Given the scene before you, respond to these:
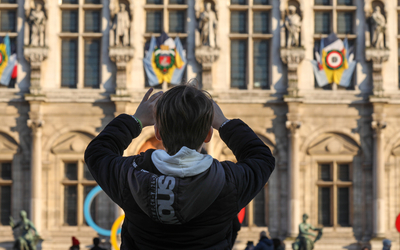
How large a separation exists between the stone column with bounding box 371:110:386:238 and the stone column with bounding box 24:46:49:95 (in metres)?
10.8

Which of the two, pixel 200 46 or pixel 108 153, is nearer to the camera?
pixel 108 153

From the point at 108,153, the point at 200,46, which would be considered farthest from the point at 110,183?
the point at 200,46

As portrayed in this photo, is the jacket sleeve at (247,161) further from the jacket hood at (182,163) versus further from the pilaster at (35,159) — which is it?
the pilaster at (35,159)

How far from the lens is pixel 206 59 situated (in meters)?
19.5

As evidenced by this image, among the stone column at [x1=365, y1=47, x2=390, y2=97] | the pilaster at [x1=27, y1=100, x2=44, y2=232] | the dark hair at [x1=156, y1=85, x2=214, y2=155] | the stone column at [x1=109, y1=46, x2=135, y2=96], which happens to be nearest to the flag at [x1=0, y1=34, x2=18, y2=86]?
the pilaster at [x1=27, y1=100, x2=44, y2=232]

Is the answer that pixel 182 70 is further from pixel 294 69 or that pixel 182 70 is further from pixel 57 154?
pixel 57 154

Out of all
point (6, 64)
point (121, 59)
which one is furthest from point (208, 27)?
point (6, 64)

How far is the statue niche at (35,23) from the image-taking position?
19.5 m


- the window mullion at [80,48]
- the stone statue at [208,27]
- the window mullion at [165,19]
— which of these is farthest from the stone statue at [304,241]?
the window mullion at [80,48]

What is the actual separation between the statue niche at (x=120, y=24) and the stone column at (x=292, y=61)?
5089 millimetres

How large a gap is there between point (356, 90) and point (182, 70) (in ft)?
19.0

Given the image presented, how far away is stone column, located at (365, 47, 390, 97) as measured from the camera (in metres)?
19.6

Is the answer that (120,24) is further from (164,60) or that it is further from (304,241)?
(304,241)

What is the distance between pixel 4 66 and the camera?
19.8 meters
